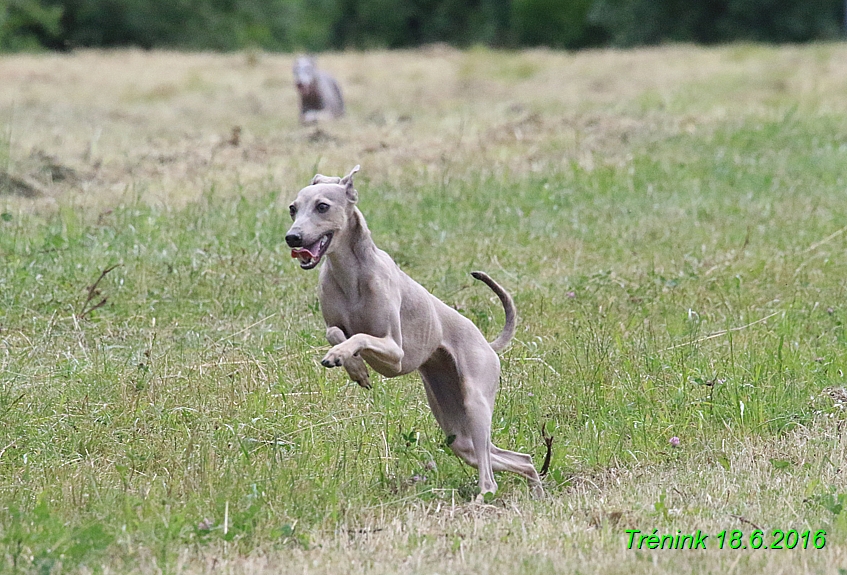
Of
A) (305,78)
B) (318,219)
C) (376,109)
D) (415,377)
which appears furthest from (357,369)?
(376,109)

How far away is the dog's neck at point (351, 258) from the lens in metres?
5.13

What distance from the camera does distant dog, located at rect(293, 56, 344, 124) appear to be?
742 inches

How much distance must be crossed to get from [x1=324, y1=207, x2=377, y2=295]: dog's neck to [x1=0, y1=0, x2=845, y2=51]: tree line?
125 feet

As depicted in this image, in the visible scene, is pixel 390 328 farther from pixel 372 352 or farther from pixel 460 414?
pixel 460 414

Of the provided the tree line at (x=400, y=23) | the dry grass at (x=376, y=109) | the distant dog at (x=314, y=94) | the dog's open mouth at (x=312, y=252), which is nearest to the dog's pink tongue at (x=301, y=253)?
the dog's open mouth at (x=312, y=252)

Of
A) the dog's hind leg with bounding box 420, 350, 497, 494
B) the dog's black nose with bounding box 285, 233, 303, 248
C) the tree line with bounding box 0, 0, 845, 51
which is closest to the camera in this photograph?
the dog's black nose with bounding box 285, 233, 303, 248

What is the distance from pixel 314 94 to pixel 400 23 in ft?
135

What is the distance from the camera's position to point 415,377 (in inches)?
296

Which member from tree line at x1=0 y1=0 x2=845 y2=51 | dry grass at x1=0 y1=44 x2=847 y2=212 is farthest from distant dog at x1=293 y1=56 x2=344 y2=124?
tree line at x1=0 y1=0 x2=845 y2=51

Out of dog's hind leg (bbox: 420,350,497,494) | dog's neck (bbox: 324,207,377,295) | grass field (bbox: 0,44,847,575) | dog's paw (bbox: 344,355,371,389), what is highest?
dog's neck (bbox: 324,207,377,295)

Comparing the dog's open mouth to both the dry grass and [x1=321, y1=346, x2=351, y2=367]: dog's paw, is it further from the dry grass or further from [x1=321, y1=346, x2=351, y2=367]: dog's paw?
the dry grass

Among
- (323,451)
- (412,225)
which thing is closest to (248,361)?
(323,451)

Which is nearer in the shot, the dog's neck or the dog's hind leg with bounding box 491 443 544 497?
the dog's neck

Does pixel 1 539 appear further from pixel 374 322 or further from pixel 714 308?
pixel 714 308
